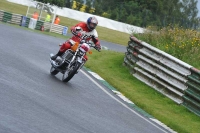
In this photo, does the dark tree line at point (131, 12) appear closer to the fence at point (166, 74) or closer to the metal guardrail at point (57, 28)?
the metal guardrail at point (57, 28)

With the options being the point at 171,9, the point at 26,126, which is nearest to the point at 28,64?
the point at 26,126

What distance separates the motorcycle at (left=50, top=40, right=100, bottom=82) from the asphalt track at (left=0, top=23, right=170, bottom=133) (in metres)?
0.29

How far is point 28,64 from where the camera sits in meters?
17.0

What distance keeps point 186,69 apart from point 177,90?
58 centimetres

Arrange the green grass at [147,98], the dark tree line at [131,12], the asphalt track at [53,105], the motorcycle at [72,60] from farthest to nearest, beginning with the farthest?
the dark tree line at [131,12]
the motorcycle at [72,60]
the green grass at [147,98]
the asphalt track at [53,105]

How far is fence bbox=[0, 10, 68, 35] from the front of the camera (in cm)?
4119

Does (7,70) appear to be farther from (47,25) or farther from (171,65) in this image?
(47,25)

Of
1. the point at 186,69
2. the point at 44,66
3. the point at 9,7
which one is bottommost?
the point at 9,7

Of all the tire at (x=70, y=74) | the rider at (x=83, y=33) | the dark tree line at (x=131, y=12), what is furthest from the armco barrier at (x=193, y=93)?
the dark tree line at (x=131, y=12)

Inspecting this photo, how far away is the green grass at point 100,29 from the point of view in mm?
52178

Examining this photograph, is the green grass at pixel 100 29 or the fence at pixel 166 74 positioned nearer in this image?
the fence at pixel 166 74

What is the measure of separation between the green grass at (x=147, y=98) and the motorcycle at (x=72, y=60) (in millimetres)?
1542

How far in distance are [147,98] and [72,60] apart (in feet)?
7.42

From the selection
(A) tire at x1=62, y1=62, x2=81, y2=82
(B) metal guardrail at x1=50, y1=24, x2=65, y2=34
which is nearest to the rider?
(A) tire at x1=62, y1=62, x2=81, y2=82
